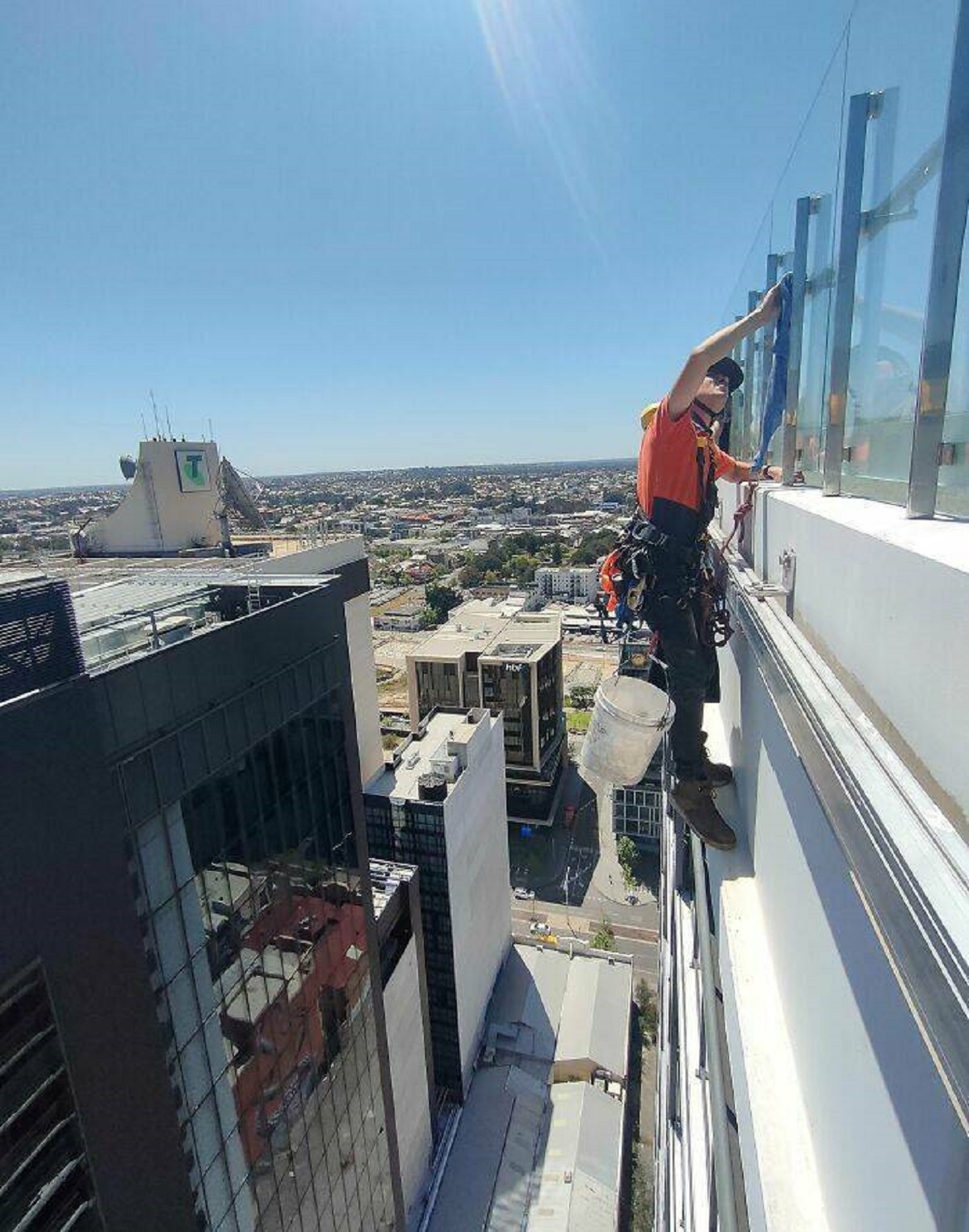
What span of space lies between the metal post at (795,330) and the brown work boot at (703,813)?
6.85 ft

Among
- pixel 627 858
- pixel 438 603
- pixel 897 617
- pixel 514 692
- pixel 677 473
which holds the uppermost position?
pixel 677 473

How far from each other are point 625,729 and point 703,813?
754 millimetres

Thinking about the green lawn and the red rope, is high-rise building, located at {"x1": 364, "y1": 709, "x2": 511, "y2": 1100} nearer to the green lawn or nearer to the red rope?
the red rope

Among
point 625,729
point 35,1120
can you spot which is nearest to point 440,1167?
point 35,1120

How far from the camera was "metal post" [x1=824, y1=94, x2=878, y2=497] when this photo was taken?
2.74 metres

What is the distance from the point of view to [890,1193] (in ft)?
5.75

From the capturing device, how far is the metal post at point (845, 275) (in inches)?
108

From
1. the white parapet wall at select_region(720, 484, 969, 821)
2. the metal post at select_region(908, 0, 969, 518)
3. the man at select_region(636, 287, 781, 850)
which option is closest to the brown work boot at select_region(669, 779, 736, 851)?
the man at select_region(636, 287, 781, 850)

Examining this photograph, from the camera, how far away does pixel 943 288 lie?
1922 mm

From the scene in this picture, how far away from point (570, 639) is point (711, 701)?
63571 mm

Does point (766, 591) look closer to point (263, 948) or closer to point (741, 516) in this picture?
point (741, 516)

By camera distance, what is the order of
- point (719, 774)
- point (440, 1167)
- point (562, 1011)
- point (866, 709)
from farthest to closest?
1. point (562, 1011)
2. point (440, 1167)
3. point (719, 774)
4. point (866, 709)

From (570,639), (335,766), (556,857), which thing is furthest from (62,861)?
(570,639)

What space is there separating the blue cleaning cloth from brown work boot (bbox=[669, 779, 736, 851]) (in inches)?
99.1
